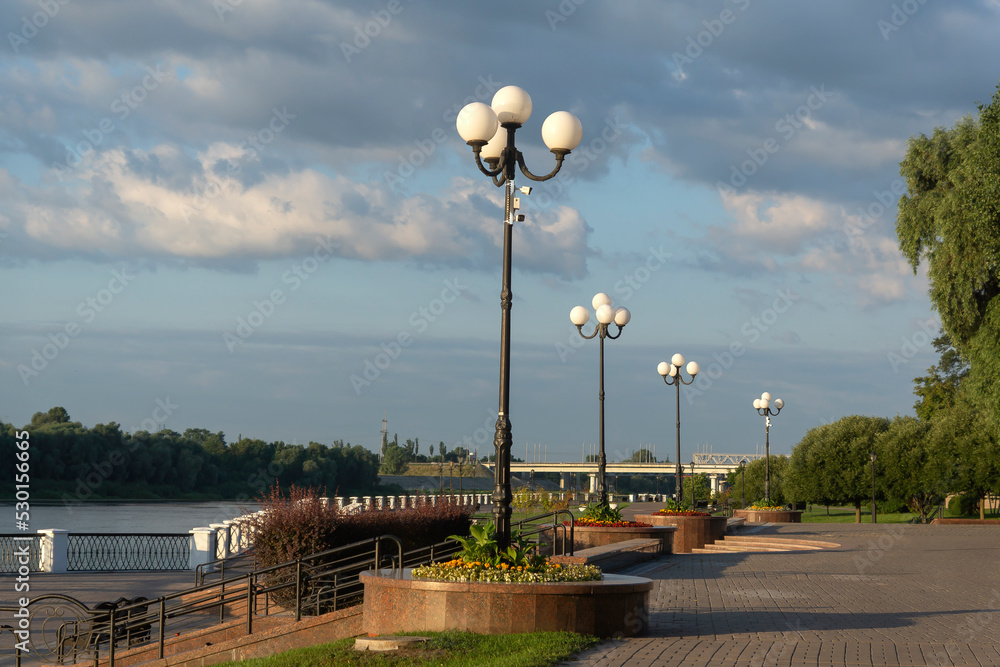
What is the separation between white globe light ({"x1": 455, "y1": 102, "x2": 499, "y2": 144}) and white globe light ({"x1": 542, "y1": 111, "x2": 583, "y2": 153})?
0.76 meters

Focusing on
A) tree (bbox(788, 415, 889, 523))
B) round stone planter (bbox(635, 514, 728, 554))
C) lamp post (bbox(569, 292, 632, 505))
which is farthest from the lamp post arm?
tree (bbox(788, 415, 889, 523))

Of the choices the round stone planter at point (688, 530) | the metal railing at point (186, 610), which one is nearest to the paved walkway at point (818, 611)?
the round stone planter at point (688, 530)

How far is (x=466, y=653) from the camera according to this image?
836 centimetres

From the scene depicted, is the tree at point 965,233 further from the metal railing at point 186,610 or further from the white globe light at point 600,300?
the metal railing at point 186,610

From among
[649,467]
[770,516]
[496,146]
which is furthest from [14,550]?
[649,467]

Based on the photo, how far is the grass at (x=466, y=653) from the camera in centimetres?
809

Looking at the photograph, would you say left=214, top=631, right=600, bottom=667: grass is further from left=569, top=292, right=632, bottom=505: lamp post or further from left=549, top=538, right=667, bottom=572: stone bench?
left=569, top=292, right=632, bottom=505: lamp post

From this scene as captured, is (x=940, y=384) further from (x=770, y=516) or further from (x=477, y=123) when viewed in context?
(x=477, y=123)

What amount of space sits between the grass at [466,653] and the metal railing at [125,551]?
647 inches

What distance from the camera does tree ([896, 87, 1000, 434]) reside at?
86.8ft

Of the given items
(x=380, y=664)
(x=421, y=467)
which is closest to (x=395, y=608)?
(x=380, y=664)

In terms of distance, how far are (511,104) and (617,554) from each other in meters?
9.82

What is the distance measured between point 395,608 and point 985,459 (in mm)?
42702

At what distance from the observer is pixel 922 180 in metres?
32.8
